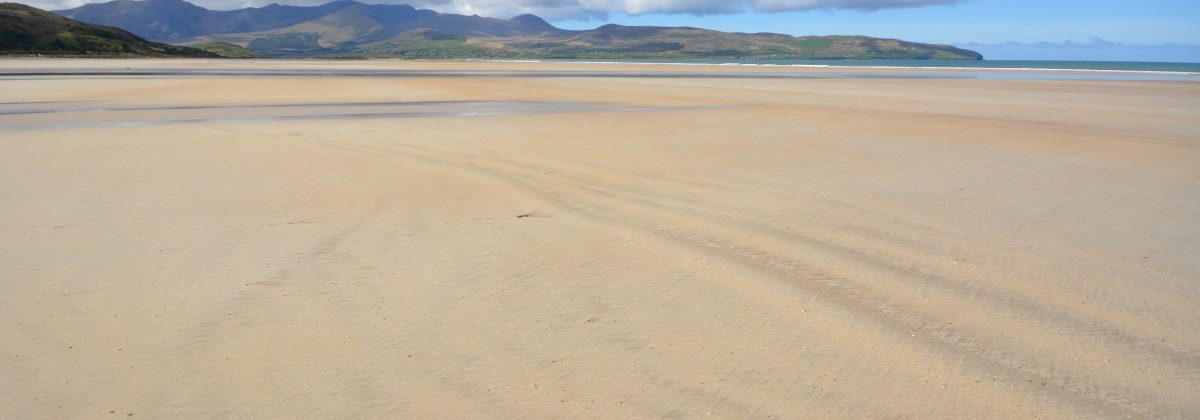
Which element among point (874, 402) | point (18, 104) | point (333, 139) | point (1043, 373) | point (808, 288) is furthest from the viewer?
point (18, 104)

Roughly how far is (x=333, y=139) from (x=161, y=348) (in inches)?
349

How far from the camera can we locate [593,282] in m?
5.09

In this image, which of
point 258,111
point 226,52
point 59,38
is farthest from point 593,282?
point 226,52

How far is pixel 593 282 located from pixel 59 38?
105 m

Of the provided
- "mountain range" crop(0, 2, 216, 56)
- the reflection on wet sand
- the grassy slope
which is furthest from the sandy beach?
the grassy slope

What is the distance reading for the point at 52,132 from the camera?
1314 centimetres

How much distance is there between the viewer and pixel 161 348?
3.92m

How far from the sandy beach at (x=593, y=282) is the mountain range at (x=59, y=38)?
292ft

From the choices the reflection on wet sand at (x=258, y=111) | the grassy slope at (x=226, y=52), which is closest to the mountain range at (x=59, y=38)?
the grassy slope at (x=226, y=52)

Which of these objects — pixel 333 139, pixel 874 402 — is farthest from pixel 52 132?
pixel 874 402

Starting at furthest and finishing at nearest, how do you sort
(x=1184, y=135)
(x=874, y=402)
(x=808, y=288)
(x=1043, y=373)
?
(x=1184, y=135), (x=808, y=288), (x=1043, y=373), (x=874, y=402)

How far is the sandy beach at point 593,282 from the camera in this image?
354 cm

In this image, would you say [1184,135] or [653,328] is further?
[1184,135]

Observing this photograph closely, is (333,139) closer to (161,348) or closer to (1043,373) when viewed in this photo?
(161,348)
